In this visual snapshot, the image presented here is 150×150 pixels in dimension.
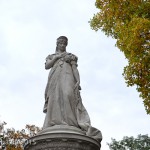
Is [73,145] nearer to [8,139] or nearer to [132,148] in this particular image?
[8,139]

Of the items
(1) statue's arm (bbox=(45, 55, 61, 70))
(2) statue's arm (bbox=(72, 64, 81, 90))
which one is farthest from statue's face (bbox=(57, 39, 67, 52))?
(2) statue's arm (bbox=(72, 64, 81, 90))

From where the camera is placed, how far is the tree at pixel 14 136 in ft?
80.9

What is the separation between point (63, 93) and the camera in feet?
27.2

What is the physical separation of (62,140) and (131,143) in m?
28.4

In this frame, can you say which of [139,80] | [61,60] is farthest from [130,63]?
[61,60]

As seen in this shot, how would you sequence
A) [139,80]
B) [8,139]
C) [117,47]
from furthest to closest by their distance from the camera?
[8,139] < [117,47] < [139,80]

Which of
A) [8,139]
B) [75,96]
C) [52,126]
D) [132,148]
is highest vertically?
[132,148]

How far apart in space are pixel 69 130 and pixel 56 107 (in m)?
0.81

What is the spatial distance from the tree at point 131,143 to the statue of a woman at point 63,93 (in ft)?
86.9

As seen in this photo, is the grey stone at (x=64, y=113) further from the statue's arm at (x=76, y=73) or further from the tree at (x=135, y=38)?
the tree at (x=135, y=38)

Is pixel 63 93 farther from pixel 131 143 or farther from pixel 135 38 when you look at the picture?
pixel 131 143

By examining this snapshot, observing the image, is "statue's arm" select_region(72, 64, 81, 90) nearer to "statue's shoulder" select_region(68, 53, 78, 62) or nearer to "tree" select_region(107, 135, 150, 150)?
"statue's shoulder" select_region(68, 53, 78, 62)

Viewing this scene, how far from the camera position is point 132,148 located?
3428 cm

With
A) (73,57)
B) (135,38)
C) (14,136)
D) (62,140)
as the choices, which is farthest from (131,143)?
(62,140)
